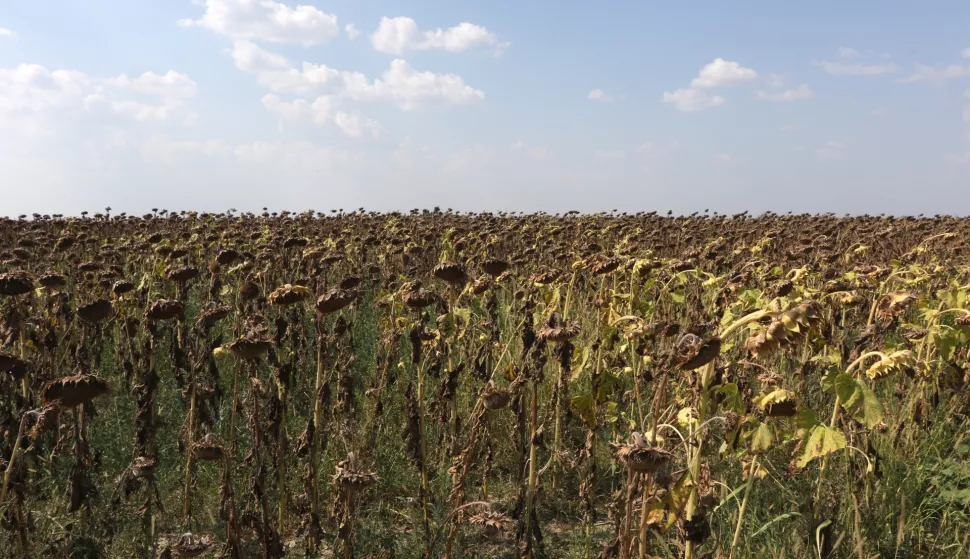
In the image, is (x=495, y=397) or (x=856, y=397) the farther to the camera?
(x=495, y=397)

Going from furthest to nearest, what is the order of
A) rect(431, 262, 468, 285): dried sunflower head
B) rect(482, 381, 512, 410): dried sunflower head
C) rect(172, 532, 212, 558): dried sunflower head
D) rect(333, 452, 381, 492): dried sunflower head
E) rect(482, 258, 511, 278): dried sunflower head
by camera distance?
rect(482, 258, 511, 278): dried sunflower head → rect(431, 262, 468, 285): dried sunflower head → rect(482, 381, 512, 410): dried sunflower head → rect(333, 452, 381, 492): dried sunflower head → rect(172, 532, 212, 558): dried sunflower head

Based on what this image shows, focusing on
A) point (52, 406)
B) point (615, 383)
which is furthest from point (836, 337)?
point (52, 406)

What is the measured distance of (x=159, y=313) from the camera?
2756 millimetres

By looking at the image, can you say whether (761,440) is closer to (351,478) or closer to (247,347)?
(351,478)

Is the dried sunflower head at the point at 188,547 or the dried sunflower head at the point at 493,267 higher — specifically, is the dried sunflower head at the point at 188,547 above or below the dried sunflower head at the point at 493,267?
below

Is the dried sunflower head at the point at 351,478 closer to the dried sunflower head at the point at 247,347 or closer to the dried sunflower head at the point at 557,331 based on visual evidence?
the dried sunflower head at the point at 247,347

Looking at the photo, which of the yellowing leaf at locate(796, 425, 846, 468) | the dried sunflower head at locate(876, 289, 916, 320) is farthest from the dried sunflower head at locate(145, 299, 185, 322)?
the dried sunflower head at locate(876, 289, 916, 320)

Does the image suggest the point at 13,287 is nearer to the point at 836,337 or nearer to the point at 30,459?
the point at 30,459

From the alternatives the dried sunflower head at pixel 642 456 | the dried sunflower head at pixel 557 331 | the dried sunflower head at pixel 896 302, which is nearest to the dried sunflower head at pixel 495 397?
the dried sunflower head at pixel 557 331

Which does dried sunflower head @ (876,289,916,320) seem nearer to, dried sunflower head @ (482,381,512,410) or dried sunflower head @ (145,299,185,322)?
dried sunflower head @ (482,381,512,410)

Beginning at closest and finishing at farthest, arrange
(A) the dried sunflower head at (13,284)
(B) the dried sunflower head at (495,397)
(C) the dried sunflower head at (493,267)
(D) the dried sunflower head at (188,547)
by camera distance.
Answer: (D) the dried sunflower head at (188,547) < (B) the dried sunflower head at (495,397) < (A) the dried sunflower head at (13,284) < (C) the dried sunflower head at (493,267)

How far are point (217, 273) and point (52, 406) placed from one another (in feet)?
9.62

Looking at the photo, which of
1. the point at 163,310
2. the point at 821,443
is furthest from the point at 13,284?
the point at 821,443

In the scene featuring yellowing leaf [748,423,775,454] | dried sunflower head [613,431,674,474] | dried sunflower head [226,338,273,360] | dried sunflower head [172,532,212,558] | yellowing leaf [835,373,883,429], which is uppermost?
dried sunflower head [226,338,273,360]
